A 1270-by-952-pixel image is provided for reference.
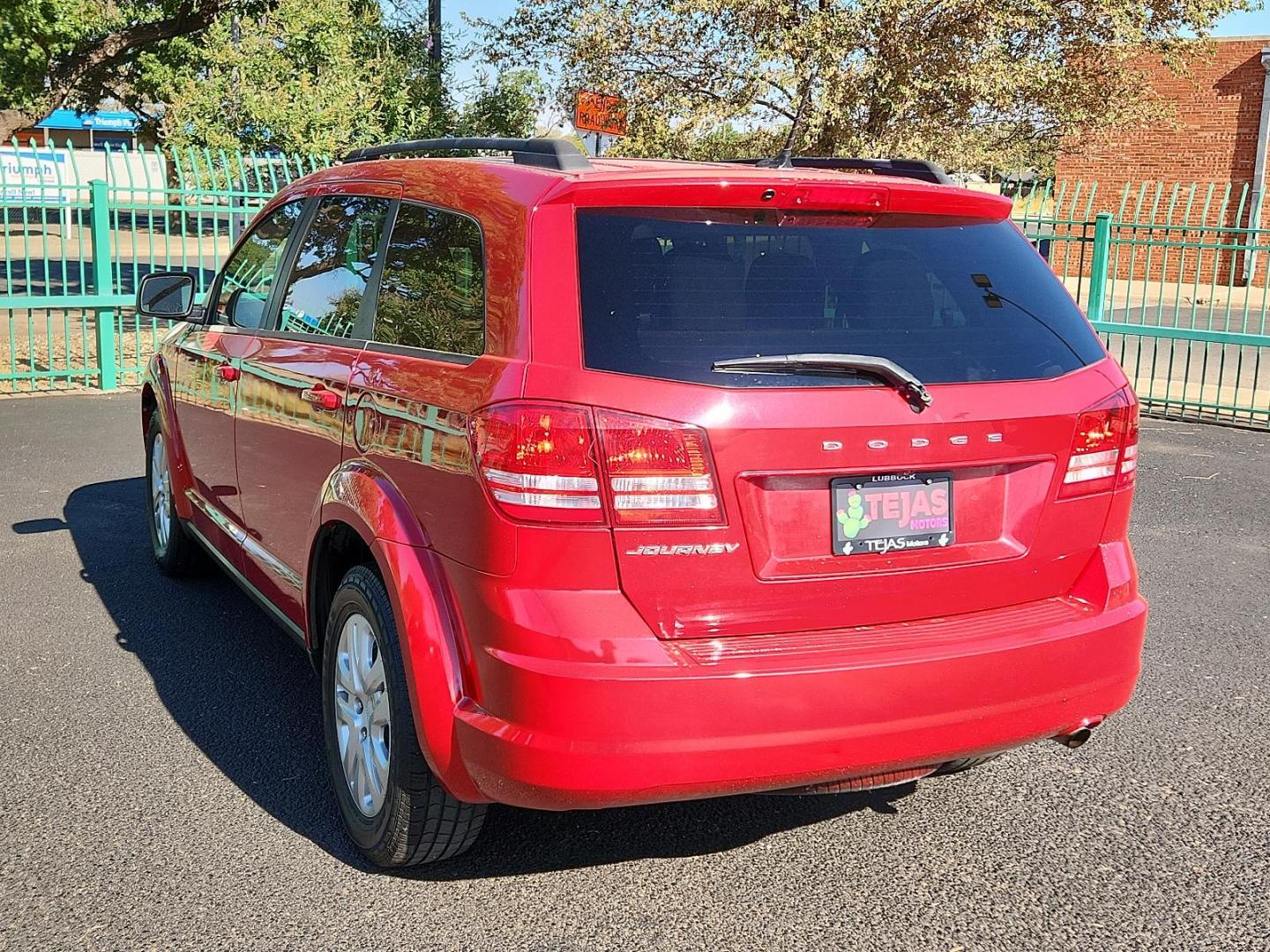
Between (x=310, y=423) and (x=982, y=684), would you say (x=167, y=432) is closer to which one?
(x=310, y=423)

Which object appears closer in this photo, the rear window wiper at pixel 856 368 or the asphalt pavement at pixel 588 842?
the rear window wiper at pixel 856 368

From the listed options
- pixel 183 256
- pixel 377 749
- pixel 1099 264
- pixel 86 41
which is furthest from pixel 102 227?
pixel 86 41

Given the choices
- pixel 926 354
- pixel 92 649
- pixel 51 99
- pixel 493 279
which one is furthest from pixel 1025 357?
pixel 51 99

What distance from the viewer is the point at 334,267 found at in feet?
12.9

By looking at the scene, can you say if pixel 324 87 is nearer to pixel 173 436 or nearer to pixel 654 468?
pixel 173 436

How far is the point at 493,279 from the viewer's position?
2.97 metres

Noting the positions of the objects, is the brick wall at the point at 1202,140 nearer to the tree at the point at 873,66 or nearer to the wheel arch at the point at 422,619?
the tree at the point at 873,66

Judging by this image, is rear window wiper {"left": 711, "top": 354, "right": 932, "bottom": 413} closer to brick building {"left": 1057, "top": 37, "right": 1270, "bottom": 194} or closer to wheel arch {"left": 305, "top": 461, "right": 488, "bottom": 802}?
wheel arch {"left": 305, "top": 461, "right": 488, "bottom": 802}

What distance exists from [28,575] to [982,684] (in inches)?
185

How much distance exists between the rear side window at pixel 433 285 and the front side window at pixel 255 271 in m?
1.01

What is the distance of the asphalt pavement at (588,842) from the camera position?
3072 millimetres

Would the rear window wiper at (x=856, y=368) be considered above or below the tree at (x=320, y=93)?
below

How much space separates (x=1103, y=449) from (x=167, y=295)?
379 centimetres

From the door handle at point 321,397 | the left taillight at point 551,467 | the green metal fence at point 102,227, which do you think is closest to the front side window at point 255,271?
the door handle at point 321,397
